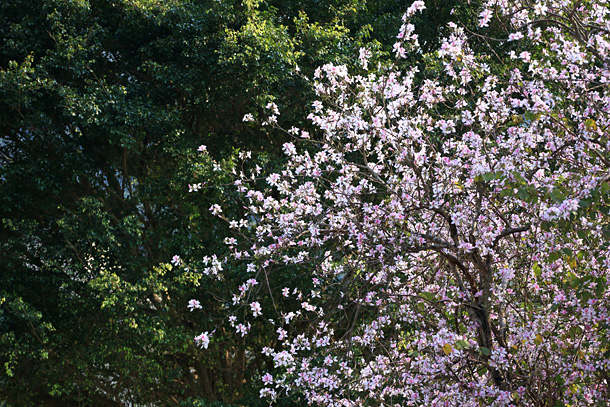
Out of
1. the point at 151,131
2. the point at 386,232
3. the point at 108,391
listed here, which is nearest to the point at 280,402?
the point at 108,391

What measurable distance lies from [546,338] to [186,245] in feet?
16.0

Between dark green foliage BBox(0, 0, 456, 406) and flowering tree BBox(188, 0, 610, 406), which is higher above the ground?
dark green foliage BBox(0, 0, 456, 406)

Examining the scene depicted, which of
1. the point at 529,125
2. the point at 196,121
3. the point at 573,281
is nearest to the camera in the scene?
the point at 573,281

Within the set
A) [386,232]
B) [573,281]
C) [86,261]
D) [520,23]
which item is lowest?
[573,281]

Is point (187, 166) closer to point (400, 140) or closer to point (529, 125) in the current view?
point (400, 140)

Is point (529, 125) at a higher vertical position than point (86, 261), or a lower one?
lower

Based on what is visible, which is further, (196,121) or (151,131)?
(196,121)

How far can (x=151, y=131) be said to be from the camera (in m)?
8.02

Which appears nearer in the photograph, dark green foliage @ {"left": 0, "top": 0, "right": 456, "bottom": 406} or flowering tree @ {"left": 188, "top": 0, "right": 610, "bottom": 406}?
flowering tree @ {"left": 188, "top": 0, "right": 610, "bottom": 406}

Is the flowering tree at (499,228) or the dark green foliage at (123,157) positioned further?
the dark green foliage at (123,157)

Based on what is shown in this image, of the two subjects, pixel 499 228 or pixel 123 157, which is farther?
pixel 123 157

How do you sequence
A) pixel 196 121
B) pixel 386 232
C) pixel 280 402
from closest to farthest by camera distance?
1. pixel 386 232
2. pixel 280 402
3. pixel 196 121

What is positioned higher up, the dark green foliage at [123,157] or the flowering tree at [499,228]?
the dark green foliage at [123,157]

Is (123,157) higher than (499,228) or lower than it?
higher
